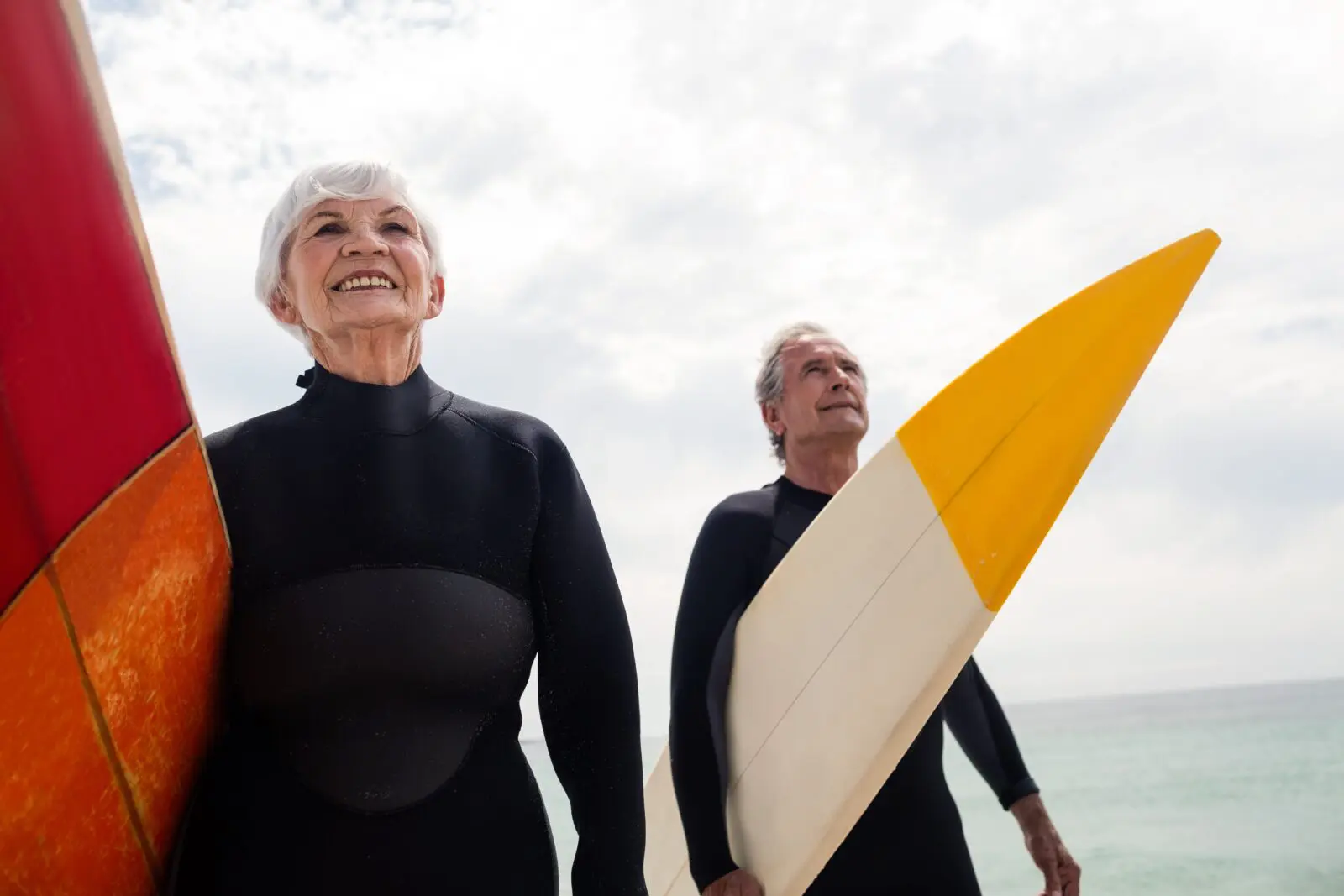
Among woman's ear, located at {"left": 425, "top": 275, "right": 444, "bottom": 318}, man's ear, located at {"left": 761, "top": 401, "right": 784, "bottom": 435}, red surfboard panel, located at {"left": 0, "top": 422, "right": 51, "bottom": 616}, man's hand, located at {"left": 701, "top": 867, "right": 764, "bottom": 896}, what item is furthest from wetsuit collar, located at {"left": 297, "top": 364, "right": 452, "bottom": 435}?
man's ear, located at {"left": 761, "top": 401, "right": 784, "bottom": 435}

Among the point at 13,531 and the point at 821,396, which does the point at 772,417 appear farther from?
the point at 13,531

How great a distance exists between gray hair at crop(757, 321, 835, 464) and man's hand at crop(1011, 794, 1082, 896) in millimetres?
1140

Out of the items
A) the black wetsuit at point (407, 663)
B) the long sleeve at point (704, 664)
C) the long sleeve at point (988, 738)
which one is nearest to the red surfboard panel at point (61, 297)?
the black wetsuit at point (407, 663)

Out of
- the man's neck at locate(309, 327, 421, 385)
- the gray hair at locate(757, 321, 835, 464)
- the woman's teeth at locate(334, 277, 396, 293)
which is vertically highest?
the woman's teeth at locate(334, 277, 396, 293)

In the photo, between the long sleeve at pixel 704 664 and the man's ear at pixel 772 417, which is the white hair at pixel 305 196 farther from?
the man's ear at pixel 772 417

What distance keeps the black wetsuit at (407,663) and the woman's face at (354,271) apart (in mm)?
93

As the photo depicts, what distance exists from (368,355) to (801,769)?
1.47 m

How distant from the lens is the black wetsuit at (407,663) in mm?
1192

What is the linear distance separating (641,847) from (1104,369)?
1.82 m

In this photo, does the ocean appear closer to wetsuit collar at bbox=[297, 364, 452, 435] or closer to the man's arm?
the man's arm

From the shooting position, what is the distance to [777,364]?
3.04m

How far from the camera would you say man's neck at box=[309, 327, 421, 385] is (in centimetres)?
143

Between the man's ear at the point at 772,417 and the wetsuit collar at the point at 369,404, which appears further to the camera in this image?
the man's ear at the point at 772,417

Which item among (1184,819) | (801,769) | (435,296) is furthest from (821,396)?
(1184,819)
